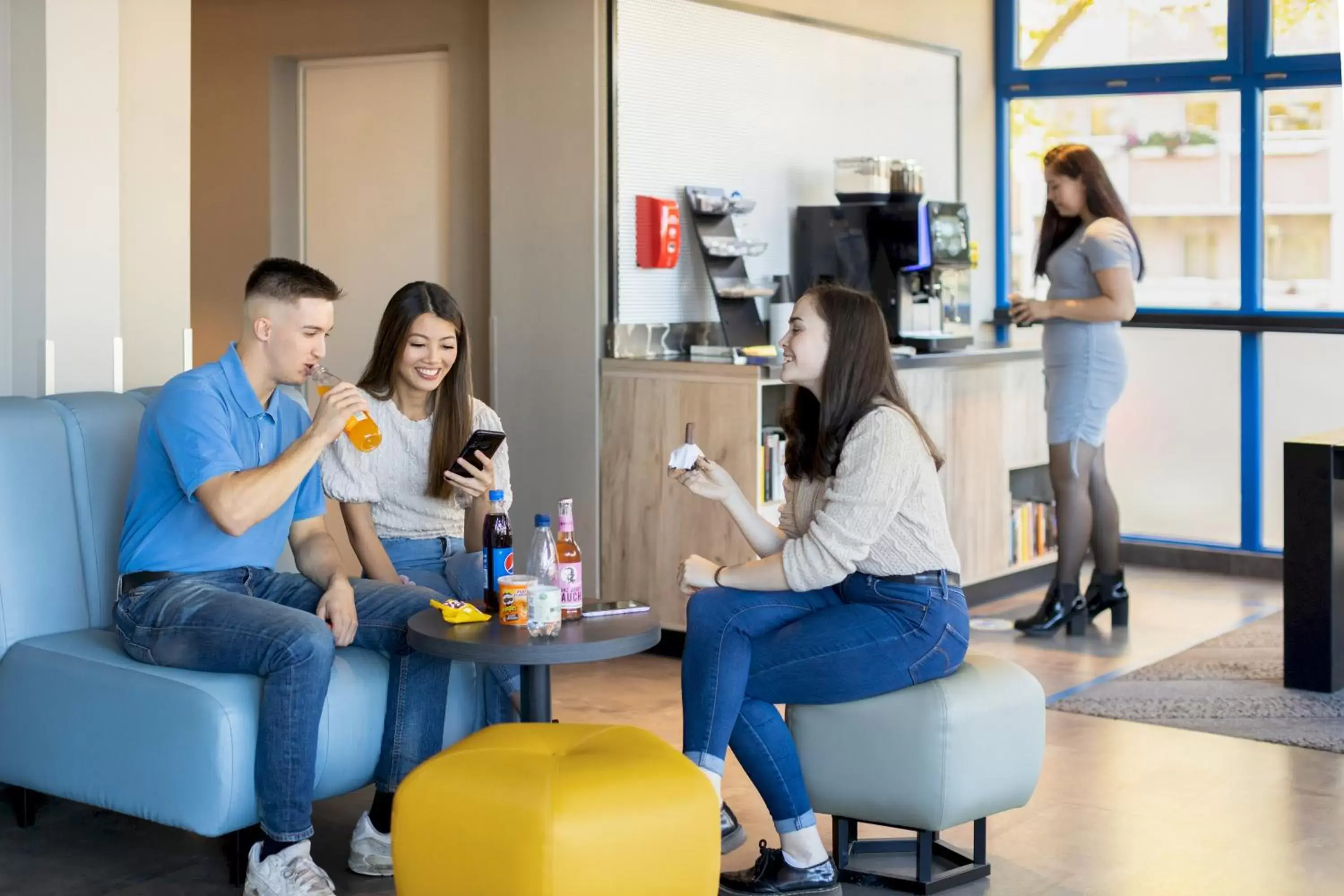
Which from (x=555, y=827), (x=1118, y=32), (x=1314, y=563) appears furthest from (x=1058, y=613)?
(x=555, y=827)

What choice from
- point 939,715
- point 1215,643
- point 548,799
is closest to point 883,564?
point 939,715

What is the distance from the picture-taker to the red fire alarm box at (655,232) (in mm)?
5723

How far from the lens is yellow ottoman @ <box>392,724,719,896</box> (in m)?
2.74

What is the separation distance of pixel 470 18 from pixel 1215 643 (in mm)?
3526

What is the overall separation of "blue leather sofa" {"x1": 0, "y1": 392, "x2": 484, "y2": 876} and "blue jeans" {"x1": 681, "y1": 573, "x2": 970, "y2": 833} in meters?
0.71

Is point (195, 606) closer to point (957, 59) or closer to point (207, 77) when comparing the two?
point (207, 77)

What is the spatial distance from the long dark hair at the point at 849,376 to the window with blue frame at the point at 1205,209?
13.4ft

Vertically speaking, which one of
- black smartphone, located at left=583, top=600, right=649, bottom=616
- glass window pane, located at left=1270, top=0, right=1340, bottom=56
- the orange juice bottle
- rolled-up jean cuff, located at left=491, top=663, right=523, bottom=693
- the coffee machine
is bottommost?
rolled-up jean cuff, located at left=491, top=663, right=523, bottom=693

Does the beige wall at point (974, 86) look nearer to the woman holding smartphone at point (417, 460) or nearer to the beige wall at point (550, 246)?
the beige wall at point (550, 246)

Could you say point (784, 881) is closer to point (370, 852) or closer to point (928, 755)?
point (928, 755)

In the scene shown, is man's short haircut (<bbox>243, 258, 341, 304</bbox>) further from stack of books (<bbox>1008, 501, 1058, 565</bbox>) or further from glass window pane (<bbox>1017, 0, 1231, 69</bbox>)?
glass window pane (<bbox>1017, 0, 1231, 69</bbox>)

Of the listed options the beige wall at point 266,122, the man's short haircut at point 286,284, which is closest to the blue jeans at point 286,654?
the man's short haircut at point 286,284

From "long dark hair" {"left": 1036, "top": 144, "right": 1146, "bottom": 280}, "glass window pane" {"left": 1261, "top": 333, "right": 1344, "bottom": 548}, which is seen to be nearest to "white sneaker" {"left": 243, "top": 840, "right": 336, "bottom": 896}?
"long dark hair" {"left": 1036, "top": 144, "right": 1146, "bottom": 280}

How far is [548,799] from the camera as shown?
2760 millimetres
